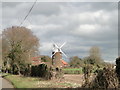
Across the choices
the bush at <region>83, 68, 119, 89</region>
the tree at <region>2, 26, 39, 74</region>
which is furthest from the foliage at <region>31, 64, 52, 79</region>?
the bush at <region>83, 68, 119, 89</region>

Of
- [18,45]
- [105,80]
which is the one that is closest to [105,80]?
[105,80]

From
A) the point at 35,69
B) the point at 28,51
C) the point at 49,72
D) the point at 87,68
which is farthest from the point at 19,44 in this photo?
the point at 87,68

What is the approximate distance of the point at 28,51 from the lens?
56.6 m

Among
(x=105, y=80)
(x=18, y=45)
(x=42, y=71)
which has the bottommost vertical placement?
(x=42, y=71)

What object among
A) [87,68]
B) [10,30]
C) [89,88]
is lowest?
[89,88]

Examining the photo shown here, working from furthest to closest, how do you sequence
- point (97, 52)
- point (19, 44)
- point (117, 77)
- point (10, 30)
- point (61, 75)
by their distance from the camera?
point (97, 52), point (10, 30), point (19, 44), point (61, 75), point (117, 77)

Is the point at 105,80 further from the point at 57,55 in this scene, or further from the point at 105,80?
the point at 57,55

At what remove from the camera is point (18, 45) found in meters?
52.7

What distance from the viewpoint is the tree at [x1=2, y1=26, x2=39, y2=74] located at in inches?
2040

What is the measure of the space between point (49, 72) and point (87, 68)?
605 inches

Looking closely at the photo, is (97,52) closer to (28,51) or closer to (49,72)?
(28,51)

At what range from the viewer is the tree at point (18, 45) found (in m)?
51.8

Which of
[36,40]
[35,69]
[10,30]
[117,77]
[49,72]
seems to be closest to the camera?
[117,77]

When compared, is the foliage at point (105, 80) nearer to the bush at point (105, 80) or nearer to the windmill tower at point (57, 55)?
the bush at point (105, 80)
